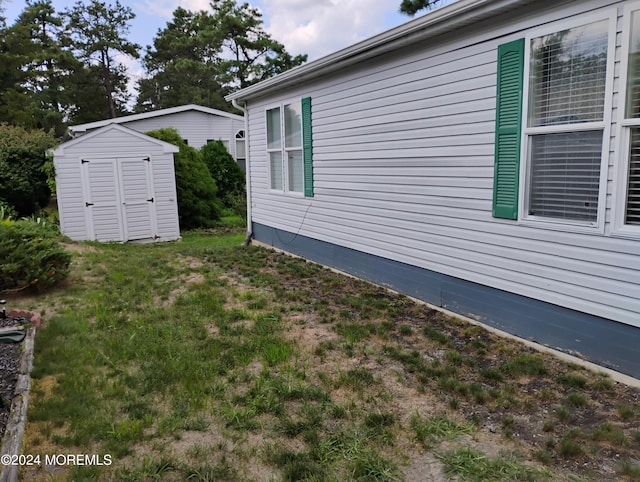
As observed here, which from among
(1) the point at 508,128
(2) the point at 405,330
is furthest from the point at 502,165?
(2) the point at 405,330

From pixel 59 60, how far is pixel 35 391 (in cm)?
2910

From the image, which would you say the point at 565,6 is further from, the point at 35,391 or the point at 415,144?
the point at 35,391

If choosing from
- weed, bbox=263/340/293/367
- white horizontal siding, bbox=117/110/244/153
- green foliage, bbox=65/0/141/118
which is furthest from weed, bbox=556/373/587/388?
green foliage, bbox=65/0/141/118

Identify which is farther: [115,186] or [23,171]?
[23,171]

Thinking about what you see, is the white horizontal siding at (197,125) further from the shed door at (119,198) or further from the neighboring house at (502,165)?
the neighboring house at (502,165)

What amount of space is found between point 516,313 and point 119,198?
850 cm

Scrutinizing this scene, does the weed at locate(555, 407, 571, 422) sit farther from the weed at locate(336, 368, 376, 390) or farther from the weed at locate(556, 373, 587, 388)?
the weed at locate(336, 368, 376, 390)

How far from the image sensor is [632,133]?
10.2 ft

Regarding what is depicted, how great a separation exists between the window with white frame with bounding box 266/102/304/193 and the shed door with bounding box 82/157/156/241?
3.42 meters

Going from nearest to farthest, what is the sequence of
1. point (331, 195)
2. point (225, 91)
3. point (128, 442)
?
point (128, 442) → point (331, 195) → point (225, 91)

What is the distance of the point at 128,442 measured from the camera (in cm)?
275

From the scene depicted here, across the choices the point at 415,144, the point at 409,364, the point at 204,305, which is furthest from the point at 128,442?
the point at 415,144

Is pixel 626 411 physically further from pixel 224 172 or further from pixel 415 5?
pixel 224 172

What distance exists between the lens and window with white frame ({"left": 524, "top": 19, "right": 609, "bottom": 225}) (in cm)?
332
